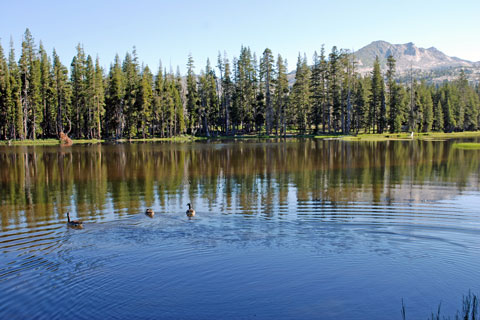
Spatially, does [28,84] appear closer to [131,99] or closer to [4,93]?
[4,93]

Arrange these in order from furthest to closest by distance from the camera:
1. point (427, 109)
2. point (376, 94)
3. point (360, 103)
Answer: point (427, 109)
point (376, 94)
point (360, 103)

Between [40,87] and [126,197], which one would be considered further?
[40,87]

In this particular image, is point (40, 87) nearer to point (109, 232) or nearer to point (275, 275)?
point (109, 232)

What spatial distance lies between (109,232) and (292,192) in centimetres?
1121

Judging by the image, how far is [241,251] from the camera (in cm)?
1329

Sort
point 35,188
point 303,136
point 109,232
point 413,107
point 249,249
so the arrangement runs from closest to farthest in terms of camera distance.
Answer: point 249,249, point 109,232, point 35,188, point 303,136, point 413,107

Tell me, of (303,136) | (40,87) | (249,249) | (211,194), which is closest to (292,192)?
(211,194)

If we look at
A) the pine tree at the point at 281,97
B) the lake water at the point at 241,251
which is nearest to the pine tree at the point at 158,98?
the pine tree at the point at 281,97

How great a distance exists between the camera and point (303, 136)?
317ft

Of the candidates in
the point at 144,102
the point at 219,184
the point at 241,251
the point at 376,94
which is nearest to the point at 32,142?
the point at 144,102

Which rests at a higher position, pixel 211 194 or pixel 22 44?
pixel 22 44

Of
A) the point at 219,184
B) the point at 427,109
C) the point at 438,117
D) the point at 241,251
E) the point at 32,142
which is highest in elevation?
the point at 427,109

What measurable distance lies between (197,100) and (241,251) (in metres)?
95.1

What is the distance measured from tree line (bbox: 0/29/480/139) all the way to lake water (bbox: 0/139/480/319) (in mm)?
71353
